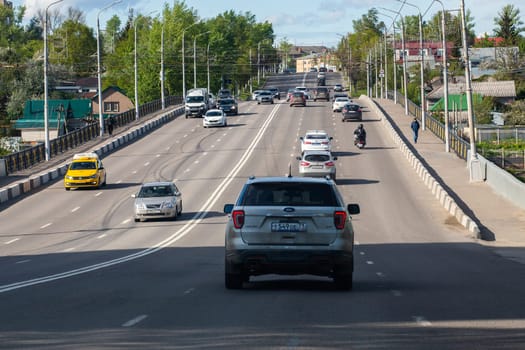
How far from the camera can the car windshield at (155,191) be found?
36969 mm

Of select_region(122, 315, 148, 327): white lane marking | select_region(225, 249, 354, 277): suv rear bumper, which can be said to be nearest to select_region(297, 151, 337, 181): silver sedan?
select_region(225, 249, 354, 277): suv rear bumper

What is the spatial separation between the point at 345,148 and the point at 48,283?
47.9 m

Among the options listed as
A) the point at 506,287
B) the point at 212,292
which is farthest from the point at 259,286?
the point at 506,287

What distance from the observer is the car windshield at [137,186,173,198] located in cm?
3697

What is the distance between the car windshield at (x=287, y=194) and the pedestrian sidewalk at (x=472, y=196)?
36.4ft

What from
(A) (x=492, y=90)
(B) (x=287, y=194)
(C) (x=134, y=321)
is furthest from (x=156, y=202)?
(A) (x=492, y=90)

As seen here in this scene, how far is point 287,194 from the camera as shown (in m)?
13.8

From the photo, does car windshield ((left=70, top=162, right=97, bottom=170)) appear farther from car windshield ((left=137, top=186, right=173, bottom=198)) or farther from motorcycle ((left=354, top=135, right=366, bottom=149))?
motorcycle ((left=354, top=135, right=366, bottom=149))

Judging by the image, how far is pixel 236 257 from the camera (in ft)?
44.7

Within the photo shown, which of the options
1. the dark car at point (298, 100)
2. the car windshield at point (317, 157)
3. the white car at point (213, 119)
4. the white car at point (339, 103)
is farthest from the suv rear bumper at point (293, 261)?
A: the dark car at point (298, 100)

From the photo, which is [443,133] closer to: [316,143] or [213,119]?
[316,143]

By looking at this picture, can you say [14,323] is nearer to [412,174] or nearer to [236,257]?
[236,257]

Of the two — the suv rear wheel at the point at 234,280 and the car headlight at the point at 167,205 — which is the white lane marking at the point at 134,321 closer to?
the suv rear wheel at the point at 234,280

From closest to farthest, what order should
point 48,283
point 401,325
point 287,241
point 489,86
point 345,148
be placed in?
point 401,325 → point 287,241 → point 48,283 → point 345,148 → point 489,86
